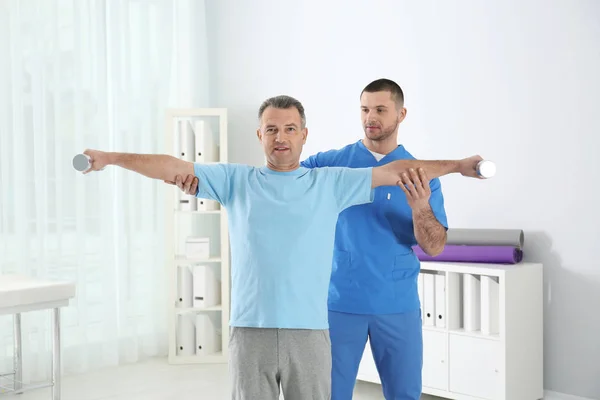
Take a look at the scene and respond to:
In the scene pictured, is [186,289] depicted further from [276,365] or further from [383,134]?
[276,365]

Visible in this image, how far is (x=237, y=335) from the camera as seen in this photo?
5.44ft

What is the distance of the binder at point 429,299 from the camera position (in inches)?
131

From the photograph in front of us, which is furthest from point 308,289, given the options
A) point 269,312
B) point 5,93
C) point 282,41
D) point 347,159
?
point 282,41

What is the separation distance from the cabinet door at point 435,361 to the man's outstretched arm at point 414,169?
5.35ft

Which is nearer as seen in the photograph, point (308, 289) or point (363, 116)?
point (308, 289)

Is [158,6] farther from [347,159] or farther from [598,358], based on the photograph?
[598,358]

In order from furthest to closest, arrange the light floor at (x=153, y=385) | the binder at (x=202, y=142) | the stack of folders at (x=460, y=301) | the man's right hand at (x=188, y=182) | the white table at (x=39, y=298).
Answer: the binder at (x=202, y=142) < the light floor at (x=153, y=385) < the stack of folders at (x=460, y=301) < the white table at (x=39, y=298) < the man's right hand at (x=188, y=182)

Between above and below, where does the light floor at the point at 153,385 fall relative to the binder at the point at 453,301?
below

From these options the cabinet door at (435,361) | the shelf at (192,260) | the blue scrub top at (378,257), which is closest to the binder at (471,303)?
the cabinet door at (435,361)

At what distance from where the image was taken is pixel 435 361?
10.9 ft

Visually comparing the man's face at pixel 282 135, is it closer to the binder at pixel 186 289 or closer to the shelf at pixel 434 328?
the shelf at pixel 434 328

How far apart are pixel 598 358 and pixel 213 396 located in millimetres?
1815

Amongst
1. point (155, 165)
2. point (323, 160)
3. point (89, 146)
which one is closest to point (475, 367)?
point (323, 160)

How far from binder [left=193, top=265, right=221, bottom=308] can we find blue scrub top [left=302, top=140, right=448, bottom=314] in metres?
2.28
